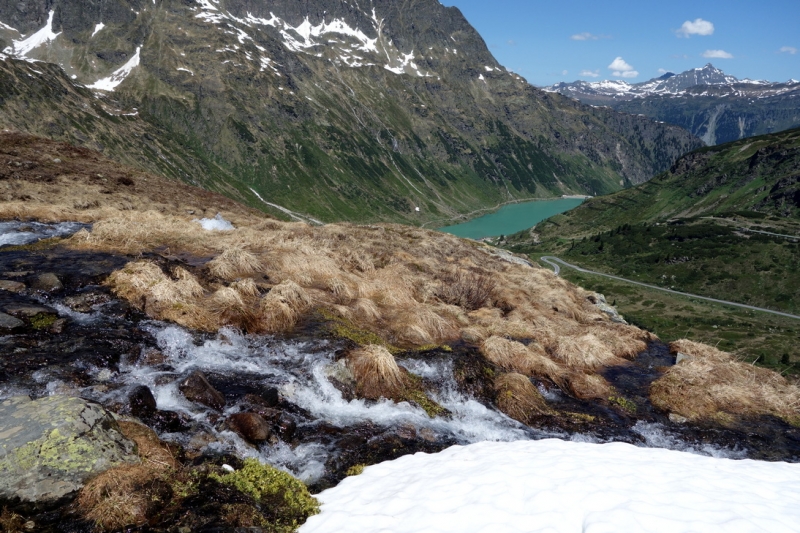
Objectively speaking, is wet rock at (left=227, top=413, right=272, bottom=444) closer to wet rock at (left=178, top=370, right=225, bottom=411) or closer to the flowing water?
the flowing water

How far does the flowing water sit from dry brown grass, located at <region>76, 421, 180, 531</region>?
1.52 metres

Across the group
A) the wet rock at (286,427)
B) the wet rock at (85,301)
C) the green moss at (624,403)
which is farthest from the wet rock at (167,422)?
the green moss at (624,403)

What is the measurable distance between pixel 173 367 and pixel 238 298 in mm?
4296

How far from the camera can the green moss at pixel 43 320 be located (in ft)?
42.9

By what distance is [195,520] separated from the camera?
7.33 m

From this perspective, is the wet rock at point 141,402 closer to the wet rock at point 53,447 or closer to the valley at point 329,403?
the valley at point 329,403

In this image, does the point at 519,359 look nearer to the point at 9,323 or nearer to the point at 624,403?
the point at 624,403

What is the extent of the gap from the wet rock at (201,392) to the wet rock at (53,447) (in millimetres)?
2730

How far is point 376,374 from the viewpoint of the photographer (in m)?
14.3

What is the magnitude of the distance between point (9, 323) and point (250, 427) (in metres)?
Answer: 8.63

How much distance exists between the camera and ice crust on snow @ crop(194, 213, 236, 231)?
35.2 meters

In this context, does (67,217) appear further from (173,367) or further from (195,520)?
(195,520)

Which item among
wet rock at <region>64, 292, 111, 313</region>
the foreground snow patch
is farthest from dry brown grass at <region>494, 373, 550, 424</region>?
wet rock at <region>64, 292, 111, 313</region>

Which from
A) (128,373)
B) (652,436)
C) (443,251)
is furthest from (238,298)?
(443,251)
